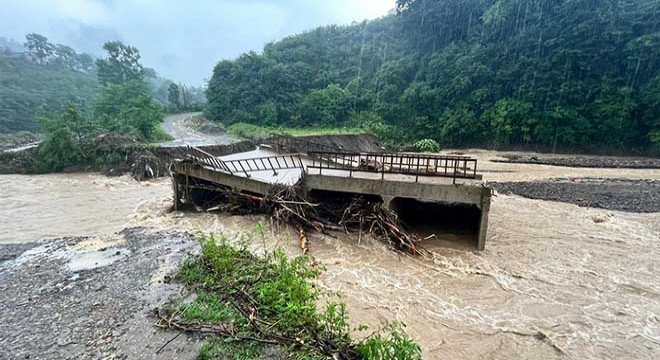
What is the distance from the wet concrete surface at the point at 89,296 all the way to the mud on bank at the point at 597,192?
16.4m

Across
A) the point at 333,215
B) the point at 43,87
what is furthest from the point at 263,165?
the point at 43,87

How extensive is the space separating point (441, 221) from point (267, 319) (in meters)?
9.03

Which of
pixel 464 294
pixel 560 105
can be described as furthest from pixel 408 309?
pixel 560 105

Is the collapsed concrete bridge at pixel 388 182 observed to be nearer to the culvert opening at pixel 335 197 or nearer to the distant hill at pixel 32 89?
the culvert opening at pixel 335 197

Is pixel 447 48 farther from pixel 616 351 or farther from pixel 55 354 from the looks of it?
pixel 55 354

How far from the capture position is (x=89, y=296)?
7.14 m

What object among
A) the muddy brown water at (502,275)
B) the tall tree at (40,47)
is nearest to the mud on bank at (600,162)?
the muddy brown water at (502,275)

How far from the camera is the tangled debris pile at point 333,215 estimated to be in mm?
10094

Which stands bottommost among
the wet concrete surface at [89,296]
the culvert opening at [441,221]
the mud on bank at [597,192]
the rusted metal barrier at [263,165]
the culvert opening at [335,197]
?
the wet concrete surface at [89,296]

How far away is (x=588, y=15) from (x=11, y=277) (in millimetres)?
45602

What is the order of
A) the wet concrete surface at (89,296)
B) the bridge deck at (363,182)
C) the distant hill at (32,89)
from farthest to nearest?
the distant hill at (32,89)
the bridge deck at (363,182)
the wet concrete surface at (89,296)

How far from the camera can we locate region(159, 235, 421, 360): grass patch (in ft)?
16.6

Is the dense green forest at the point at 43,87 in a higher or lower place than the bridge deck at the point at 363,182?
higher

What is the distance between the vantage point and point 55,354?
17.5 feet
